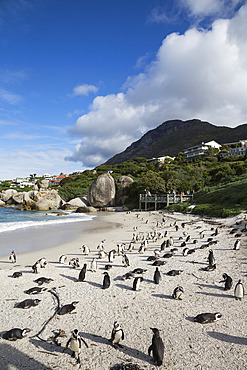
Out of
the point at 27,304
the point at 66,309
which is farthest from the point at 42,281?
the point at 66,309

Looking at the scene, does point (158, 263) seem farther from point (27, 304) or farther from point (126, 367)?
point (126, 367)

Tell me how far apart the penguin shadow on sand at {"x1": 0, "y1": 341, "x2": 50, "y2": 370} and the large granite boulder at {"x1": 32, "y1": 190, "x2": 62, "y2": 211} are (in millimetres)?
44214

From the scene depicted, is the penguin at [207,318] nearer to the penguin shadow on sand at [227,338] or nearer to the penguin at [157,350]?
the penguin shadow on sand at [227,338]

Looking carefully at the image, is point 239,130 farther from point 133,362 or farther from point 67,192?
point 133,362

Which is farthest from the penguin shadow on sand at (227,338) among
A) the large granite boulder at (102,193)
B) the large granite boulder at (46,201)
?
the large granite boulder at (46,201)

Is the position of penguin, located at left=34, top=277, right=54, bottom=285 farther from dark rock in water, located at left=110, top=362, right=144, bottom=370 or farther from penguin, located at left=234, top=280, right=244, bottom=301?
penguin, located at left=234, top=280, right=244, bottom=301

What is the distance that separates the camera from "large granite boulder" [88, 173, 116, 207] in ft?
153

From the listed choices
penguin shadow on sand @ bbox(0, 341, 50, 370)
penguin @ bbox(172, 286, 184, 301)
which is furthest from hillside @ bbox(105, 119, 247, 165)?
penguin shadow on sand @ bbox(0, 341, 50, 370)

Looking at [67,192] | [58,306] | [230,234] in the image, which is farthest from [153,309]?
[67,192]

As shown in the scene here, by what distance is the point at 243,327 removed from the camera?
4.50 meters

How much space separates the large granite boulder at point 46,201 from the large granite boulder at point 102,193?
25.1ft

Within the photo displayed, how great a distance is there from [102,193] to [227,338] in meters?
42.9

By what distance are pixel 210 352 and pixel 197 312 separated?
1.31 metres

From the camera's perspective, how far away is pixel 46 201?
4659 centimetres
